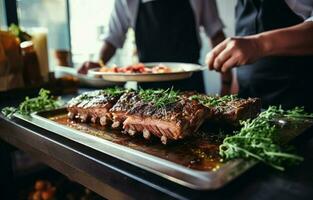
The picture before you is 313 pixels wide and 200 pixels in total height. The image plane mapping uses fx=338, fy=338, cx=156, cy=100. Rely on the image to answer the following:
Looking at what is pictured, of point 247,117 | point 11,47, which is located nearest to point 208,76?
point 11,47

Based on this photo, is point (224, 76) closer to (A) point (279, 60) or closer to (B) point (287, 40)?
(A) point (279, 60)

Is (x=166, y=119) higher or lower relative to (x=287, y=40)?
lower

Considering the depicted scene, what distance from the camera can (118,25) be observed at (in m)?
2.39

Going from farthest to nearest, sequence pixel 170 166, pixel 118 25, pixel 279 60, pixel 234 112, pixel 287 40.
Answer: pixel 118 25 < pixel 279 60 < pixel 287 40 < pixel 234 112 < pixel 170 166

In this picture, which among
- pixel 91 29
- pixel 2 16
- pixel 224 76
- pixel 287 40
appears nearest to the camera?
pixel 287 40

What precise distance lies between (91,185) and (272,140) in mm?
478

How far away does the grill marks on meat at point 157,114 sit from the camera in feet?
2.98

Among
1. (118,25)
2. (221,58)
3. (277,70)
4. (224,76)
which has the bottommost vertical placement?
(224,76)

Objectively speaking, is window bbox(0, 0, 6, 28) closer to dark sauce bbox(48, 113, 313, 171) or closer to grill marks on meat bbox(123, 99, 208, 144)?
dark sauce bbox(48, 113, 313, 171)

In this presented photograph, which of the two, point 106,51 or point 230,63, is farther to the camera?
point 106,51

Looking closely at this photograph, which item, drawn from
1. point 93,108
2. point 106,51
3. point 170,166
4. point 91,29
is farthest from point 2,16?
point 170,166

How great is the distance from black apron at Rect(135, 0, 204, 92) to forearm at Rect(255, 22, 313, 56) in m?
0.93

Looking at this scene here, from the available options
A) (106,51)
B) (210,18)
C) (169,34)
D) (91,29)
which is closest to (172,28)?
(169,34)

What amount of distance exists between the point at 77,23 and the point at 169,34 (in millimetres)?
1872
